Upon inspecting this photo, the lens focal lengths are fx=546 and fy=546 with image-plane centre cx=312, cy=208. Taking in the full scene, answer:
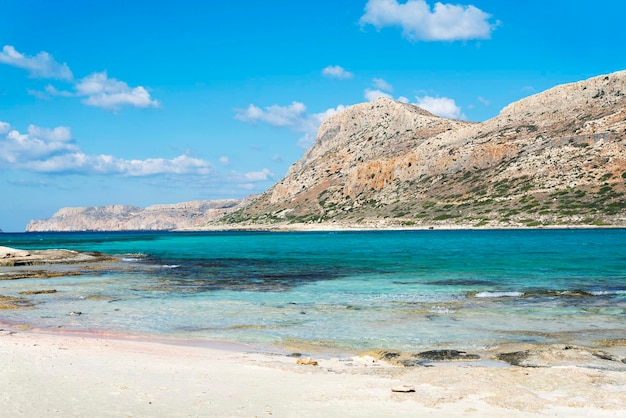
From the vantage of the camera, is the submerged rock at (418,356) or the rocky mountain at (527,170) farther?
the rocky mountain at (527,170)

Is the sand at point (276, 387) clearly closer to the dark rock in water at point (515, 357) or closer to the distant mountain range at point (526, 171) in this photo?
the dark rock in water at point (515, 357)

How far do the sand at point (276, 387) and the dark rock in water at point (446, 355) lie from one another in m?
0.93

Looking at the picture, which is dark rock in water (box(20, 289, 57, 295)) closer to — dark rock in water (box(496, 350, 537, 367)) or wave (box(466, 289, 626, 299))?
wave (box(466, 289, 626, 299))

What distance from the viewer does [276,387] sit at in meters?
13.2

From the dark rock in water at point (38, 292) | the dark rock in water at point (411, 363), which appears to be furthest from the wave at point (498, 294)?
the dark rock in water at point (38, 292)

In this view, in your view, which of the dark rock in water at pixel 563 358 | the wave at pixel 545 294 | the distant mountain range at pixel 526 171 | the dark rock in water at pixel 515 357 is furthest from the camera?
the distant mountain range at pixel 526 171


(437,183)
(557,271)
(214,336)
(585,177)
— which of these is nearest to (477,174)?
(437,183)

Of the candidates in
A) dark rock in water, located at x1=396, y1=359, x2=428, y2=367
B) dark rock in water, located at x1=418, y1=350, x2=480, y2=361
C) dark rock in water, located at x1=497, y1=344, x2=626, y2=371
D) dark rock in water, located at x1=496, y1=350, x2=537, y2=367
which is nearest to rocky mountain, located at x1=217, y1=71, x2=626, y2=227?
dark rock in water, located at x1=497, y1=344, x2=626, y2=371

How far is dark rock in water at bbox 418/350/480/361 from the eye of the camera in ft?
55.4

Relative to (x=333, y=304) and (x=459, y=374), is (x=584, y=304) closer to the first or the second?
(x=333, y=304)

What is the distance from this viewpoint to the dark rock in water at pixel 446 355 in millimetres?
16891

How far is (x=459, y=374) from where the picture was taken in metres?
14.5

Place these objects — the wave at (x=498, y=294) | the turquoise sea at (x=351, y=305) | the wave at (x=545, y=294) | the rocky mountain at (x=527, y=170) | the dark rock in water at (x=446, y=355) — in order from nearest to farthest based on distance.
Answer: the dark rock in water at (x=446, y=355)
the turquoise sea at (x=351, y=305)
the wave at (x=545, y=294)
the wave at (x=498, y=294)
the rocky mountain at (x=527, y=170)

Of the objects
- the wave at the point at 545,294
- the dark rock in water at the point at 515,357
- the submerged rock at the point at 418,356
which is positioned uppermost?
the submerged rock at the point at 418,356
